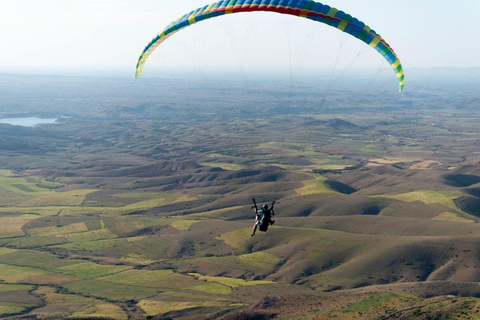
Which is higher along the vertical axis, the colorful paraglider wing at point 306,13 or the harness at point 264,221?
the colorful paraglider wing at point 306,13

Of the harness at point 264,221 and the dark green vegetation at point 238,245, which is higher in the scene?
the harness at point 264,221

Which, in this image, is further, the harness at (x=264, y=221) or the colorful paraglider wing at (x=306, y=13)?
the harness at (x=264, y=221)

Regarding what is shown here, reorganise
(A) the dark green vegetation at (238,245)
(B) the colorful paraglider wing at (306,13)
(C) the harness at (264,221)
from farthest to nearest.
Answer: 1. (A) the dark green vegetation at (238,245)
2. (C) the harness at (264,221)
3. (B) the colorful paraglider wing at (306,13)

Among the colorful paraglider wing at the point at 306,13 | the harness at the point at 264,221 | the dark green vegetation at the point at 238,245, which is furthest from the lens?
the dark green vegetation at the point at 238,245

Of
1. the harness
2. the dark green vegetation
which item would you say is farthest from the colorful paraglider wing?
the harness

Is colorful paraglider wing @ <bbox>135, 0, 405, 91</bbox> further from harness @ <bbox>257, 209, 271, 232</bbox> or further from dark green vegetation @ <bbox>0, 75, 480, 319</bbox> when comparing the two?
harness @ <bbox>257, 209, 271, 232</bbox>

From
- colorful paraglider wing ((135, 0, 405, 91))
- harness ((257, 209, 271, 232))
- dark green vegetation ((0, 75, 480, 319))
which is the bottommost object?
dark green vegetation ((0, 75, 480, 319))

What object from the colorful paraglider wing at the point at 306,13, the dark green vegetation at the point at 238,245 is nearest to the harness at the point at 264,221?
the dark green vegetation at the point at 238,245

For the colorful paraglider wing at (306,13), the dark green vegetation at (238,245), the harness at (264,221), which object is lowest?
the dark green vegetation at (238,245)

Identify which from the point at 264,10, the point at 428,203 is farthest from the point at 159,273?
the point at 428,203

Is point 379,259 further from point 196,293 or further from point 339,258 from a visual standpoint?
point 196,293

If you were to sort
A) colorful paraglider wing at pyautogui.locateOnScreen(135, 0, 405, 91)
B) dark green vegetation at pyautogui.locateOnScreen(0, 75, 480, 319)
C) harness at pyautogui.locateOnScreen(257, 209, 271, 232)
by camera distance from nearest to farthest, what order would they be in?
colorful paraglider wing at pyautogui.locateOnScreen(135, 0, 405, 91)
harness at pyautogui.locateOnScreen(257, 209, 271, 232)
dark green vegetation at pyautogui.locateOnScreen(0, 75, 480, 319)

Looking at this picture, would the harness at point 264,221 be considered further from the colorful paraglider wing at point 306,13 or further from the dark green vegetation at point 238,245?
the colorful paraglider wing at point 306,13

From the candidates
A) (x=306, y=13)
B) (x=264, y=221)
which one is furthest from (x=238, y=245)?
(x=306, y=13)
